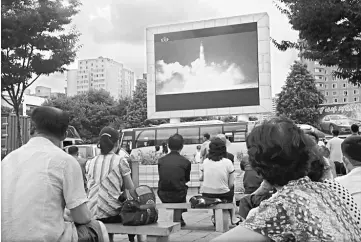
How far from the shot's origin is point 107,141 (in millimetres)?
3959

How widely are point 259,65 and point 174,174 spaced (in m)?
17.5

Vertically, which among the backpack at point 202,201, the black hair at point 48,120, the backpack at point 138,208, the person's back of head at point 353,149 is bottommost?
the backpack at point 202,201

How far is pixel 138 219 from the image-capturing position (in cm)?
373

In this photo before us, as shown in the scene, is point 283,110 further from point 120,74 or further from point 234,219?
point 234,219

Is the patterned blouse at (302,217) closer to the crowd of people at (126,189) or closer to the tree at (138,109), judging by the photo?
the crowd of people at (126,189)

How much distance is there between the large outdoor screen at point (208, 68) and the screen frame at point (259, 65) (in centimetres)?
22

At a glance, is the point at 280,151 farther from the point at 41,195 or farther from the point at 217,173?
the point at 217,173

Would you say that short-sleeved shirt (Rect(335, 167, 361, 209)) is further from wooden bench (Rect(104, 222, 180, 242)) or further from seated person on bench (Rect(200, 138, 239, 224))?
seated person on bench (Rect(200, 138, 239, 224))

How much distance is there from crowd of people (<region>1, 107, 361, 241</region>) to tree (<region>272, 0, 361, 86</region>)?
5.94 metres

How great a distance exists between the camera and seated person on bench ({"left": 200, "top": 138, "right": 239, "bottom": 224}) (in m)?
5.48

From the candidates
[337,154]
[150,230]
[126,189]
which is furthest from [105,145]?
[337,154]

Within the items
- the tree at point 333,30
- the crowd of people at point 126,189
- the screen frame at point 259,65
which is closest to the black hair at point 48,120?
the crowd of people at point 126,189

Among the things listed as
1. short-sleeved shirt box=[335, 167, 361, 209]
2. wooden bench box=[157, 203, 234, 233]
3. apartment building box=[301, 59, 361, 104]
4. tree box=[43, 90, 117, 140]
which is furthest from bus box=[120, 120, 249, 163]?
apartment building box=[301, 59, 361, 104]

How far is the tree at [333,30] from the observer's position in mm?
8453
